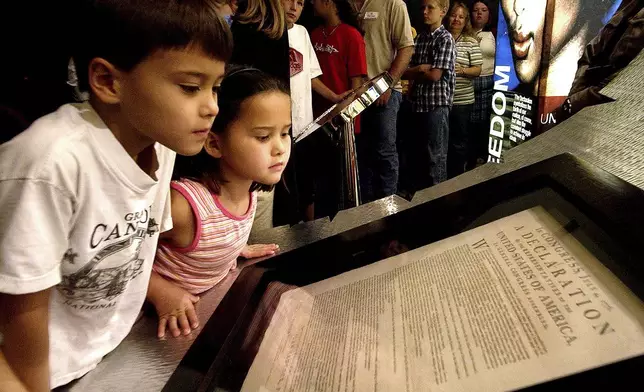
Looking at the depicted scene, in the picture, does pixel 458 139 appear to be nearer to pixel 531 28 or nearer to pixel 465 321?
pixel 531 28

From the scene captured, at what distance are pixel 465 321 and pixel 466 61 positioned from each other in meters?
1.20

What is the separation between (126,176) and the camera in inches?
18.9

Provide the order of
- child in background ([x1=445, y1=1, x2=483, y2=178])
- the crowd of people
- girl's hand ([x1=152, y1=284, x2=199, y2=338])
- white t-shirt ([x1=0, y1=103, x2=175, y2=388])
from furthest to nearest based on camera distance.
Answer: child in background ([x1=445, y1=1, x2=483, y2=178]), the crowd of people, girl's hand ([x1=152, y1=284, x2=199, y2=338]), white t-shirt ([x1=0, y1=103, x2=175, y2=388])

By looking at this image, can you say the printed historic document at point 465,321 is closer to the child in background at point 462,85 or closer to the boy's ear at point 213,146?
the boy's ear at point 213,146

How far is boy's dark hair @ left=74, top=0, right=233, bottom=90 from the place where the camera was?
420 mm

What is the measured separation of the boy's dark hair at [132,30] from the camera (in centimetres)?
42

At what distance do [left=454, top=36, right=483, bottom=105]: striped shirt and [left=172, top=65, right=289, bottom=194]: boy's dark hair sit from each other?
90cm

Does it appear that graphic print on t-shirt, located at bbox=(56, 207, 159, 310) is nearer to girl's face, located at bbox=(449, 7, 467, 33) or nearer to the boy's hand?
the boy's hand

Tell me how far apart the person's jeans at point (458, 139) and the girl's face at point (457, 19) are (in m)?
0.23

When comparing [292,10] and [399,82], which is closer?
[292,10]

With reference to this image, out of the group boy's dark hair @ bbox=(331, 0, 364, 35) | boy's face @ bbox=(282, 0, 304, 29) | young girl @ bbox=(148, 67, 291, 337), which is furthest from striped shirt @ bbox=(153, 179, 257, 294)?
boy's dark hair @ bbox=(331, 0, 364, 35)

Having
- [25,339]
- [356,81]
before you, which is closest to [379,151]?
[356,81]

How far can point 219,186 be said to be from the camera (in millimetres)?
757

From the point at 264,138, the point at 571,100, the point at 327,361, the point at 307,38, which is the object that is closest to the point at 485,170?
the point at 571,100
